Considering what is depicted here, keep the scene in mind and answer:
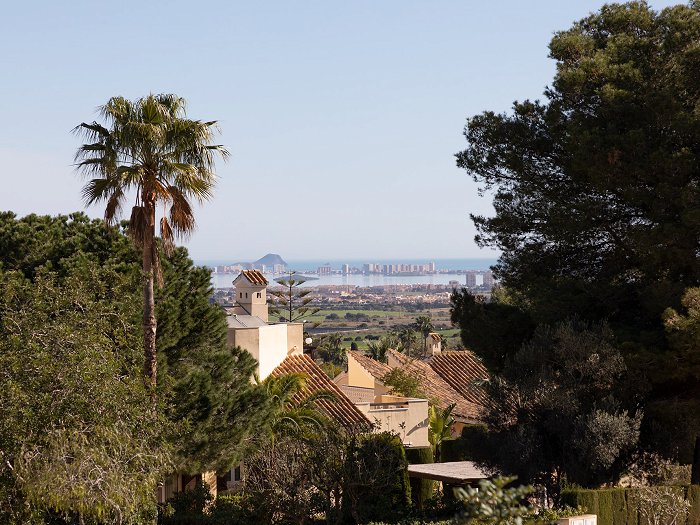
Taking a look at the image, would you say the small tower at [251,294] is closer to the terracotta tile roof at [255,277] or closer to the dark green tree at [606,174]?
the terracotta tile roof at [255,277]

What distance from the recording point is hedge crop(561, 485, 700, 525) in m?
18.2

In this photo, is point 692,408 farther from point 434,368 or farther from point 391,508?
point 434,368

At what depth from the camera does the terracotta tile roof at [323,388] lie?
30.1 meters

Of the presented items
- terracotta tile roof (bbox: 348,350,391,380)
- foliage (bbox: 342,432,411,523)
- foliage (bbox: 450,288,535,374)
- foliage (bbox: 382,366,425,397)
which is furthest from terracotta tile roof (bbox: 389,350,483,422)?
foliage (bbox: 342,432,411,523)

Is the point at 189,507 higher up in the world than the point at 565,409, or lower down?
lower down

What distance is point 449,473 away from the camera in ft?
76.8

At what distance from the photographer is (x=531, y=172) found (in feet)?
75.3

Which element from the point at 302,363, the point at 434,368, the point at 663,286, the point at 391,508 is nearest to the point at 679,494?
the point at 663,286

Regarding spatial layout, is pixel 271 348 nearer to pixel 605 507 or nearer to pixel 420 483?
pixel 420 483

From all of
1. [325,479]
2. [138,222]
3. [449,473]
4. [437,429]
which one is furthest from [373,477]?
[437,429]

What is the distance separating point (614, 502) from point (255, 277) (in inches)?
876

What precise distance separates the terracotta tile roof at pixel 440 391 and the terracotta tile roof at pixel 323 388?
25.8 ft

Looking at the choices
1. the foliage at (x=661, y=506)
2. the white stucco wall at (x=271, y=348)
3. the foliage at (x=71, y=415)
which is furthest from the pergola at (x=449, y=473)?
the foliage at (x=71, y=415)

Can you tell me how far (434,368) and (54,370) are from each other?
3325 cm
